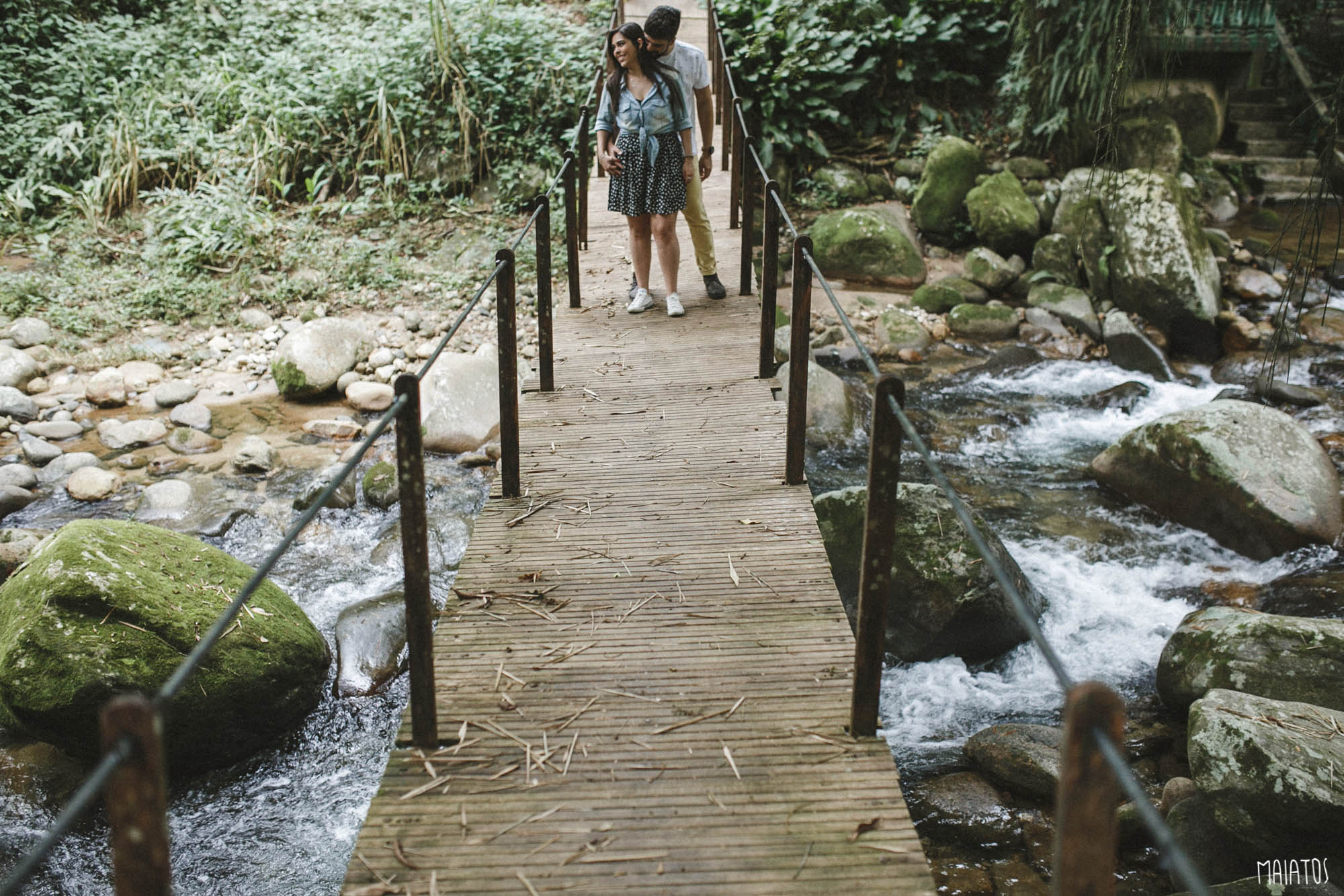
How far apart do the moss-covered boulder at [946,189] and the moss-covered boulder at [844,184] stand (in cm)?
63

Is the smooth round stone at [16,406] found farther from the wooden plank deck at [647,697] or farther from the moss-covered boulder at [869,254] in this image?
the moss-covered boulder at [869,254]

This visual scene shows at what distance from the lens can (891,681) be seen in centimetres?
463

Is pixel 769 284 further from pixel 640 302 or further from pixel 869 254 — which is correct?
pixel 869 254

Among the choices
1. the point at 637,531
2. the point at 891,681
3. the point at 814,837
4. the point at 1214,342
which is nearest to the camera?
the point at 814,837

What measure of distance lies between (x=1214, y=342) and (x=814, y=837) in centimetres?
772

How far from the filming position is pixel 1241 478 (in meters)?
5.61

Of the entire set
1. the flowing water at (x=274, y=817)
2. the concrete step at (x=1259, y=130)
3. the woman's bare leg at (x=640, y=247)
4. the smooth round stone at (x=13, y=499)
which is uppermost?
the concrete step at (x=1259, y=130)

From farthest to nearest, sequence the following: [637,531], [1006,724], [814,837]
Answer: [1006,724]
[637,531]
[814,837]

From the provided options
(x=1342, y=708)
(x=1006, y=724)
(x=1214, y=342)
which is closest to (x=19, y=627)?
(x=1006, y=724)

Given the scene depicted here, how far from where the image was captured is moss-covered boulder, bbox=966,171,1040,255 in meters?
9.51

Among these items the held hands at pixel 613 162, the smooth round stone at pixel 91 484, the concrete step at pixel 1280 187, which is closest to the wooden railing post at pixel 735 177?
the held hands at pixel 613 162

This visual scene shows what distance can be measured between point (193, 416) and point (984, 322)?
666cm

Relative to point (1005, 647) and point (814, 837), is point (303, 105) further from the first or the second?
point (814, 837)

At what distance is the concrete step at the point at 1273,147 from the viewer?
11.5 metres
